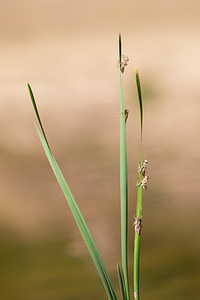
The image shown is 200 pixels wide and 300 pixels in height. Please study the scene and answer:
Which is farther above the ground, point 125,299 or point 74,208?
point 74,208

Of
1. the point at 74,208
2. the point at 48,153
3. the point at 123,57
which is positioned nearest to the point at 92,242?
the point at 74,208

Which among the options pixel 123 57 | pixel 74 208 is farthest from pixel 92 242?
pixel 123 57

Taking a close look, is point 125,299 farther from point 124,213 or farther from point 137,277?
point 124,213

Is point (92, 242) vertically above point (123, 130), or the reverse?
point (123, 130)

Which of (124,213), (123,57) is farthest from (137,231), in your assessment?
(123,57)

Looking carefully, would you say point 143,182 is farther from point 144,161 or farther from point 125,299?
point 125,299

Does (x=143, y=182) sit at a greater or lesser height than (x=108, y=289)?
greater

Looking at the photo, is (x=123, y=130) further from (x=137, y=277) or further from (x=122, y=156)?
(x=137, y=277)

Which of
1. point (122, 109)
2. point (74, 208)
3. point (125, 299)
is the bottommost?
point (125, 299)
